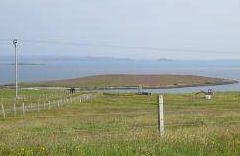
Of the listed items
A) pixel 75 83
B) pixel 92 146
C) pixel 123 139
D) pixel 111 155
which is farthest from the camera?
pixel 75 83

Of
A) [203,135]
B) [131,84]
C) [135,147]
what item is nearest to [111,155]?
[135,147]

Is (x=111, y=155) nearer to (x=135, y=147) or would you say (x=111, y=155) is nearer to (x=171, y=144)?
(x=135, y=147)

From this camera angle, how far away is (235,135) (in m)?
13.0

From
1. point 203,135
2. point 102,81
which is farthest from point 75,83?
point 203,135

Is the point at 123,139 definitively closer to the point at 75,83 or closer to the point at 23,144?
the point at 23,144

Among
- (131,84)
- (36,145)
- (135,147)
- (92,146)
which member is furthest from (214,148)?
(131,84)

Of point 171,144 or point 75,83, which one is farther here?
point 75,83

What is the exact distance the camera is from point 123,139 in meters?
12.3

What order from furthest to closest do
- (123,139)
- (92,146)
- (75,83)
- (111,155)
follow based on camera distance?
1. (75,83)
2. (123,139)
3. (92,146)
4. (111,155)

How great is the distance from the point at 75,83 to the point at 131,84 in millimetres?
18221

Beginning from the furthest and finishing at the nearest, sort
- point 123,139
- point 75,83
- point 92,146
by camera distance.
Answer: point 75,83 < point 123,139 < point 92,146

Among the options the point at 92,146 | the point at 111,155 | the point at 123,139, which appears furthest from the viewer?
the point at 123,139

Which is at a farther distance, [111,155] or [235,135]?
[235,135]

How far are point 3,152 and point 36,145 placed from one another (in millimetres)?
996
